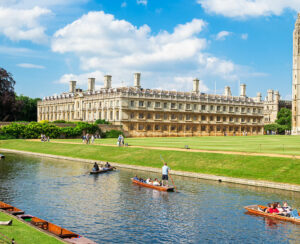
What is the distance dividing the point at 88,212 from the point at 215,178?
44.7ft

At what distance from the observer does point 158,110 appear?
95250 mm

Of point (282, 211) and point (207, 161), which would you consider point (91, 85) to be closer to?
point (207, 161)

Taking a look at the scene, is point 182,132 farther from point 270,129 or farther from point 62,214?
point 62,214

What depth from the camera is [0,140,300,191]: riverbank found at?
2830cm

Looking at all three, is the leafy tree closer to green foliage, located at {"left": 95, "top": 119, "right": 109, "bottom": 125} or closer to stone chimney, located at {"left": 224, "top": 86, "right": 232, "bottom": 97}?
green foliage, located at {"left": 95, "top": 119, "right": 109, "bottom": 125}

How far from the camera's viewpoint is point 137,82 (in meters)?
99.5

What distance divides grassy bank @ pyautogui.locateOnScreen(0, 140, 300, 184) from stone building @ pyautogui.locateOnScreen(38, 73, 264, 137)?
40.4 m

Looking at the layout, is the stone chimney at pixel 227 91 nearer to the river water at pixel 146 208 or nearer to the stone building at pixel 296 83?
the stone building at pixel 296 83

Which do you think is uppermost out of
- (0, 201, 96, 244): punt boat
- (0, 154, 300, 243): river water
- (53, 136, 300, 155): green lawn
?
(53, 136, 300, 155): green lawn

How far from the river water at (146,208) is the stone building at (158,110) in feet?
196

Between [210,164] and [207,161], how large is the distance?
0.87 metres

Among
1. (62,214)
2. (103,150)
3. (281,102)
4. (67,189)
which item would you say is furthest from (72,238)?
(281,102)

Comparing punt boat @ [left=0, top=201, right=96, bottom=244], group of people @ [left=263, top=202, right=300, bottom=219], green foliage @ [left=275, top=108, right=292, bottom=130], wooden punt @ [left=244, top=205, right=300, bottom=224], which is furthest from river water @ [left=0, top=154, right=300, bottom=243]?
green foliage @ [left=275, top=108, right=292, bottom=130]

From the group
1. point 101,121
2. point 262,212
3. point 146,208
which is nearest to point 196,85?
point 101,121
